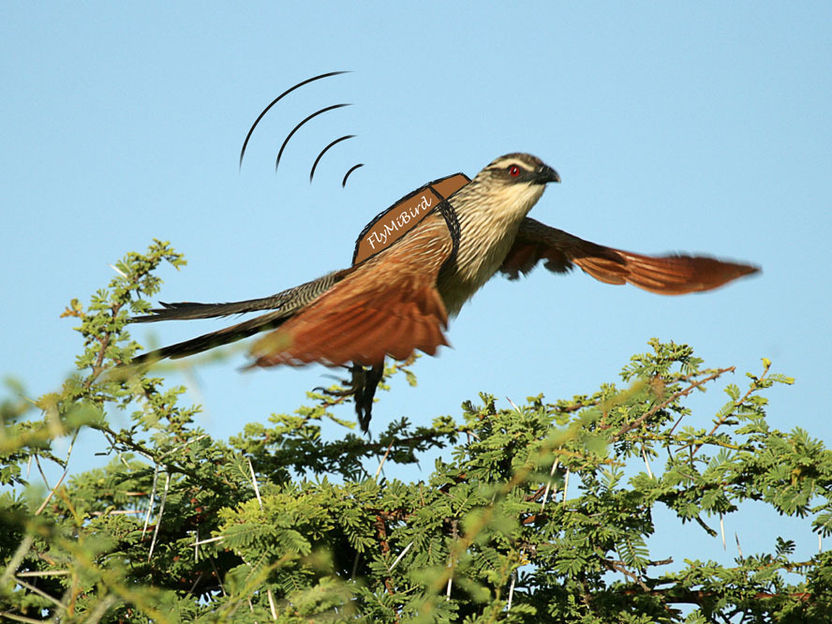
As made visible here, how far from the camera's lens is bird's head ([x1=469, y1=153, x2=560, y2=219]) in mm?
3428

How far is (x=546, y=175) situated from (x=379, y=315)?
4.44 ft

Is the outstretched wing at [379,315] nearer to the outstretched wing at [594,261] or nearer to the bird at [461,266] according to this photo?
the bird at [461,266]


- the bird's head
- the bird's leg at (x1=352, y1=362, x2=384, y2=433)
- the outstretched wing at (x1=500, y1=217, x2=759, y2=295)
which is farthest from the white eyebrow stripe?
the bird's leg at (x1=352, y1=362, x2=384, y2=433)

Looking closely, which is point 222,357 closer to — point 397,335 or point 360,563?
point 397,335

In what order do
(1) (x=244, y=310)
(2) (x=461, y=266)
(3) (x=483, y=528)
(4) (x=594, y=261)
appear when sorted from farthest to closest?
1. (4) (x=594, y=261)
2. (1) (x=244, y=310)
3. (2) (x=461, y=266)
4. (3) (x=483, y=528)

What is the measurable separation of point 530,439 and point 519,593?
46cm

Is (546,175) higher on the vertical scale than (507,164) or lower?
lower

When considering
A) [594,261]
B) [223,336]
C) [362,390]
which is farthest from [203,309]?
[594,261]

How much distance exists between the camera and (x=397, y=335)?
216cm

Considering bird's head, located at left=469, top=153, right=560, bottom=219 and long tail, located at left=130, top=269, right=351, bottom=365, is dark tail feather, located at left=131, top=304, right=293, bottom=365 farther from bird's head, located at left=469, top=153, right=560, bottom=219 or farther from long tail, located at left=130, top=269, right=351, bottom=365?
bird's head, located at left=469, top=153, right=560, bottom=219

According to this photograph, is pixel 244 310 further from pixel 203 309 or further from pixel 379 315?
pixel 379 315

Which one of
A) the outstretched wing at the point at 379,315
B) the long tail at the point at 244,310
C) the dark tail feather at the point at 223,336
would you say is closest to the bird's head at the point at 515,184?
A: the outstretched wing at the point at 379,315

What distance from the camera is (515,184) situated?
3.48 meters

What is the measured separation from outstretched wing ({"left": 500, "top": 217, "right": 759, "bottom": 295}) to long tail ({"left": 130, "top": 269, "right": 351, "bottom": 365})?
105 centimetres
